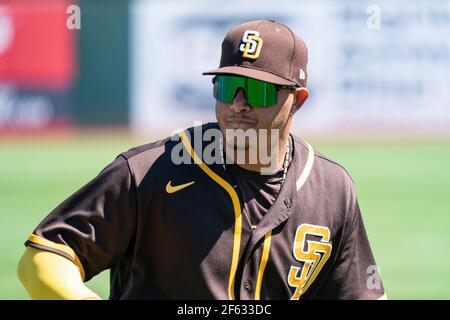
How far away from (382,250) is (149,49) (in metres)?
10.5

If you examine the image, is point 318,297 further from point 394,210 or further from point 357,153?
point 357,153

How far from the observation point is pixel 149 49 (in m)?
18.3

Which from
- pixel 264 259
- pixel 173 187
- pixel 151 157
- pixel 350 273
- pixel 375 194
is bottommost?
pixel 375 194

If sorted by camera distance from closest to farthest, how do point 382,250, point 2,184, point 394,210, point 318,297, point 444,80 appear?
point 318,297, point 382,250, point 394,210, point 2,184, point 444,80

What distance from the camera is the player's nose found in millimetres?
3229

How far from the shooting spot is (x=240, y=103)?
127 inches

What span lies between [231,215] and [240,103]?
16.5 inches

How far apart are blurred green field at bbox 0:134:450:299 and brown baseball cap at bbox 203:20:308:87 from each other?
12.6 ft

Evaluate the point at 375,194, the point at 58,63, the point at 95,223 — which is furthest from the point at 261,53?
the point at 58,63

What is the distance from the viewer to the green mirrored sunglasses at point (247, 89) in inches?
128

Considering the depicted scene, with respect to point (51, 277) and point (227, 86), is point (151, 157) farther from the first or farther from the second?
point (51, 277)

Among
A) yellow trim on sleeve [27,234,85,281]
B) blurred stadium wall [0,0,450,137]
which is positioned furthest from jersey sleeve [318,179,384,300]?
blurred stadium wall [0,0,450,137]
